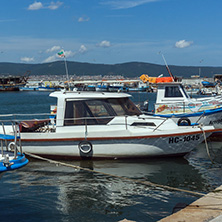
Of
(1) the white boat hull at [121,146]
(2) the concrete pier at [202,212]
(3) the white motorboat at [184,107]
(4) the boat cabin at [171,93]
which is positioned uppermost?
(4) the boat cabin at [171,93]

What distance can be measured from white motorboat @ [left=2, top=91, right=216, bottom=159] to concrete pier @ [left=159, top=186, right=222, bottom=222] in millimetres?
4997

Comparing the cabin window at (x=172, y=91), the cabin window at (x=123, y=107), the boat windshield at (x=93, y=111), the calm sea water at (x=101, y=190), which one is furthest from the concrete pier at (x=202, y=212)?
the cabin window at (x=172, y=91)

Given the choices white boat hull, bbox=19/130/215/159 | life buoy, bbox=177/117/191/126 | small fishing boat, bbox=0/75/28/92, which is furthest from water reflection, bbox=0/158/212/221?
small fishing boat, bbox=0/75/28/92

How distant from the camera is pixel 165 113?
814 inches

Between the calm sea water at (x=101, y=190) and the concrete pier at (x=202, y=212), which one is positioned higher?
the concrete pier at (x=202, y=212)

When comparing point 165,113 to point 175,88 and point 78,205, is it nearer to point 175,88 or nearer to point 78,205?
point 175,88

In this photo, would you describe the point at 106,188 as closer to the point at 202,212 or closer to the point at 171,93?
the point at 202,212

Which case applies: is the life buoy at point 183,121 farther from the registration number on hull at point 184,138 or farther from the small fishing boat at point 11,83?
the small fishing boat at point 11,83

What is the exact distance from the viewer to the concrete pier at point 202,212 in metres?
7.33

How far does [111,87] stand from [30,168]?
7700cm

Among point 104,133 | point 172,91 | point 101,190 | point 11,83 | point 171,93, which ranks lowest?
point 101,190

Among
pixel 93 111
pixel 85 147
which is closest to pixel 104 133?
pixel 85 147

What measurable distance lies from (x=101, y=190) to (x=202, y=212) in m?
3.80

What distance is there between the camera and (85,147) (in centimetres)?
1359
